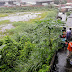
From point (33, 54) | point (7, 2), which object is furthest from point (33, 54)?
point (7, 2)

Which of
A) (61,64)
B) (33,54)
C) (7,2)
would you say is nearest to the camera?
(33,54)

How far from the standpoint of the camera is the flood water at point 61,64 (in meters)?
4.23

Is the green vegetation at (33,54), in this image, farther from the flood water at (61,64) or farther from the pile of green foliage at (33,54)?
the flood water at (61,64)

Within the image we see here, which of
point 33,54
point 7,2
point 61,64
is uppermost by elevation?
point 7,2

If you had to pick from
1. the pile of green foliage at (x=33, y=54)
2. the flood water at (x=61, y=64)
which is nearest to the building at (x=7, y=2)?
the flood water at (x=61, y=64)

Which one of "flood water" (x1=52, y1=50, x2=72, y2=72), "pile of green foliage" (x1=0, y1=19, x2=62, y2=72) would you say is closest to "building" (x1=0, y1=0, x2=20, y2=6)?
"flood water" (x1=52, y1=50, x2=72, y2=72)

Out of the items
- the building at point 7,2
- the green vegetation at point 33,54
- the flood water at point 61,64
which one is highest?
the building at point 7,2

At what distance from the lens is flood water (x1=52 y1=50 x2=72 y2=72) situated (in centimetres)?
423

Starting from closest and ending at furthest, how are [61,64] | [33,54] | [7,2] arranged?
[33,54]
[61,64]
[7,2]

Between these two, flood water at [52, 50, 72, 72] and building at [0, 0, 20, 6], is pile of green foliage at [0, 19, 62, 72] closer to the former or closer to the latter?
flood water at [52, 50, 72, 72]

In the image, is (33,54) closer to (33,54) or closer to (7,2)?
(33,54)

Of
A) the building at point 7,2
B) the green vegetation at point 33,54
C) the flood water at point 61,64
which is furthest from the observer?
the building at point 7,2

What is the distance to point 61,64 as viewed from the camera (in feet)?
15.0

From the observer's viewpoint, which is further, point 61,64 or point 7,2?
point 7,2
